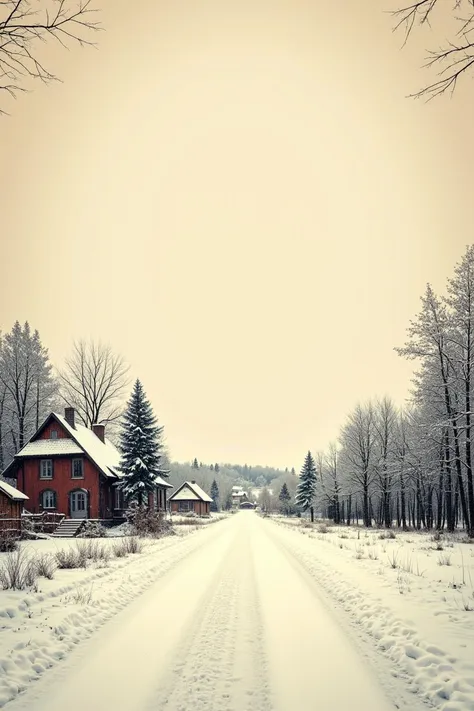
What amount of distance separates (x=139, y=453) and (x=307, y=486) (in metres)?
42.4

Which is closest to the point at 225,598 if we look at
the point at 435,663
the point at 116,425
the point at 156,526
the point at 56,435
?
the point at 435,663

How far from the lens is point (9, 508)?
2438cm

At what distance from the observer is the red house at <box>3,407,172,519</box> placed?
114 feet

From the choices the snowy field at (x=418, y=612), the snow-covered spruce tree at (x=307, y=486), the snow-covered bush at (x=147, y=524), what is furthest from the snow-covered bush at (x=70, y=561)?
the snow-covered spruce tree at (x=307, y=486)

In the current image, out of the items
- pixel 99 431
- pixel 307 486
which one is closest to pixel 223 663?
pixel 99 431

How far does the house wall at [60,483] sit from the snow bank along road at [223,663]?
2681 cm

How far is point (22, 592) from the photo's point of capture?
9500mm

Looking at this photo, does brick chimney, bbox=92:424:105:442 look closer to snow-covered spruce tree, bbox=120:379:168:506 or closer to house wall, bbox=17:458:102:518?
house wall, bbox=17:458:102:518

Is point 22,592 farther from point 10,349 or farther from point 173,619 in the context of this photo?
point 10,349

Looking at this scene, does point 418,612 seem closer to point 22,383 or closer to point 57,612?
point 57,612

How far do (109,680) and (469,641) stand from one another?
16.6ft

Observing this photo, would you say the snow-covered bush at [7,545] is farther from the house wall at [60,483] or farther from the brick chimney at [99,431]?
the brick chimney at [99,431]

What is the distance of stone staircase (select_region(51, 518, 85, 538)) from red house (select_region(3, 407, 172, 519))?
2412 millimetres

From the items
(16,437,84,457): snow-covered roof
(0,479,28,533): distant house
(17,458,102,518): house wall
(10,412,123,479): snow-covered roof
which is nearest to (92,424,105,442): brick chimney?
(10,412,123,479): snow-covered roof
